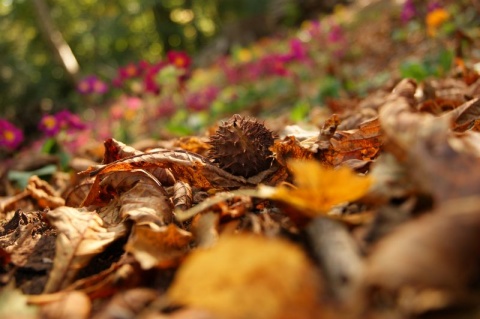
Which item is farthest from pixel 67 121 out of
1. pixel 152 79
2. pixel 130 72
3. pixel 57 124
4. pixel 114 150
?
pixel 114 150

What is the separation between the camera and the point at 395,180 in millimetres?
763

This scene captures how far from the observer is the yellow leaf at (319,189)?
0.69 metres

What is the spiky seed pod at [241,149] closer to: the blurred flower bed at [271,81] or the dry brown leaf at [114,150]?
the dry brown leaf at [114,150]

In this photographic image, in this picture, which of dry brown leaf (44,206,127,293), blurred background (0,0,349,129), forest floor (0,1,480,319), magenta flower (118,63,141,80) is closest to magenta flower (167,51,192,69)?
magenta flower (118,63,141,80)

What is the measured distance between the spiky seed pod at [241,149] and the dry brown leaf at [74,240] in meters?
0.36

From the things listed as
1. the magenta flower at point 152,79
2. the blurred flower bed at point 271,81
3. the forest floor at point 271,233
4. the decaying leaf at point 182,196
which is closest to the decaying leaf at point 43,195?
the forest floor at point 271,233

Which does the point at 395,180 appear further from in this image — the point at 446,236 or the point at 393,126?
the point at 446,236

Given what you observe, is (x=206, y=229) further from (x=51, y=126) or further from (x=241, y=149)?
(x=51, y=126)

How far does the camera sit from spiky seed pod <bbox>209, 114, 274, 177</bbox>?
1.24m

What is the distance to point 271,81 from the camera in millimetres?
6625

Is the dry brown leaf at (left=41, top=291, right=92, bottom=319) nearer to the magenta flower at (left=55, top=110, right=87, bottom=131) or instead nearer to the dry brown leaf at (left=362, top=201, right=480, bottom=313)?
the dry brown leaf at (left=362, top=201, right=480, bottom=313)

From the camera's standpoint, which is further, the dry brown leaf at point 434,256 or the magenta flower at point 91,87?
the magenta flower at point 91,87

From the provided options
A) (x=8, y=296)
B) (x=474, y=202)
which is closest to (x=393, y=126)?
(x=474, y=202)

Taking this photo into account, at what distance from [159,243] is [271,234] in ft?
0.73
